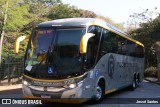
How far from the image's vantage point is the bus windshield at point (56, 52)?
1093 centimetres

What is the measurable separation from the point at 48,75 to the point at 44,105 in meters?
1.98

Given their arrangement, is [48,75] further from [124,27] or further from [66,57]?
[124,27]

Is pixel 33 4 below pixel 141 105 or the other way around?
the other way around

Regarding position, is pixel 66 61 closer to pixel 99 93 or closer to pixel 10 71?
pixel 99 93

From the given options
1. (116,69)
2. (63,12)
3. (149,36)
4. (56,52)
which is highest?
(63,12)

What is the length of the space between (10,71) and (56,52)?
15.4 metres

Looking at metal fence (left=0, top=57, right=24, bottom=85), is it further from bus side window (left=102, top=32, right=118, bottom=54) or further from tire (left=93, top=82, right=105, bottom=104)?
tire (left=93, top=82, right=105, bottom=104)

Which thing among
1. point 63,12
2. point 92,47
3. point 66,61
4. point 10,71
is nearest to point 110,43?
point 92,47

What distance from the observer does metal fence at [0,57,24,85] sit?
989 inches

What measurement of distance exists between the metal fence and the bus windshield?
44.8 feet

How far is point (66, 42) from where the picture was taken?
37.0ft

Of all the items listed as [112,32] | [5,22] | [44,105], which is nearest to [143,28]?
[5,22]

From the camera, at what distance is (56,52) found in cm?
1115

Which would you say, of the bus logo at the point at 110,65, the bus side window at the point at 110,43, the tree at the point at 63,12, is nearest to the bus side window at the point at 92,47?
the bus side window at the point at 110,43
